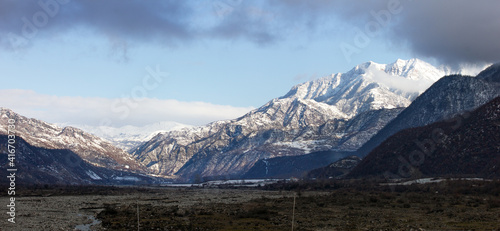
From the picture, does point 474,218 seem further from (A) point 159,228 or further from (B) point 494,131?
(B) point 494,131

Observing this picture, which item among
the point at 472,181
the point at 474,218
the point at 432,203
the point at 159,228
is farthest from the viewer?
the point at 472,181

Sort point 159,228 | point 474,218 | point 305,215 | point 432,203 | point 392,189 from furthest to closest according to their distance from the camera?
point 392,189
point 432,203
point 305,215
point 474,218
point 159,228

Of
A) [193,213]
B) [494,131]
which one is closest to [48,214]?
[193,213]

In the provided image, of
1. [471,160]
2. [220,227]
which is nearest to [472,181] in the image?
[471,160]

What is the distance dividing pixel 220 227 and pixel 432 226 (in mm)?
27815

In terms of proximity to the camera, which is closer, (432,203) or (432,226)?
(432,226)

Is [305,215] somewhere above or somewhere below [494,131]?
below

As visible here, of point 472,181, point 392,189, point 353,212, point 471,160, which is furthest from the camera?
point 471,160

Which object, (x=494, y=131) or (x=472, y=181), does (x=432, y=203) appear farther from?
(x=494, y=131)

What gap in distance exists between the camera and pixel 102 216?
83.9 metres

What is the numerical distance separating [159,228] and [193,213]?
21737 mm

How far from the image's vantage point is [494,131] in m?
191

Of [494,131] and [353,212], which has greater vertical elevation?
[494,131]

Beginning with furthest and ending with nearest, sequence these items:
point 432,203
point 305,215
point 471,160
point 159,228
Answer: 1. point 471,160
2. point 432,203
3. point 305,215
4. point 159,228
